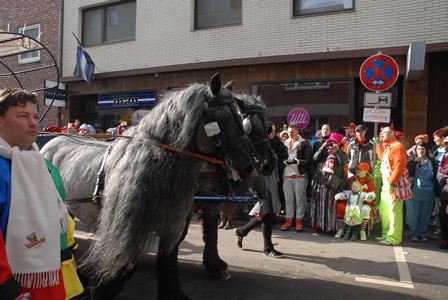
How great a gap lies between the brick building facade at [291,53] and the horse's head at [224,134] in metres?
7.09

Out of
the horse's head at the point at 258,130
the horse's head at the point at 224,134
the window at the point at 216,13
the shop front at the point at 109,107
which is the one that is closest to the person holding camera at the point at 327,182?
the horse's head at the point at 258,130

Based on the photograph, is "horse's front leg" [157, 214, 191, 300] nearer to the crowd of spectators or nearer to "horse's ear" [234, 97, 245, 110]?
"horse's ear" [234, 97, 245, 110]

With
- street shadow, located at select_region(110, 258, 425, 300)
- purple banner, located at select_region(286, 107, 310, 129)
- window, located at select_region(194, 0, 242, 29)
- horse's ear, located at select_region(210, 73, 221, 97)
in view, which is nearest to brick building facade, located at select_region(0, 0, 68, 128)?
window, located at select_region(194, 0, 242, 29)

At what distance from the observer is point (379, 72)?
7078 mm

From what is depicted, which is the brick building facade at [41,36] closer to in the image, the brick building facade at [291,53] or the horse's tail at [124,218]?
the brick building facade at [291,53]

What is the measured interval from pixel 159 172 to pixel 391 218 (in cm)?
497

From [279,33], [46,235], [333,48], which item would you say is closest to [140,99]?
[279,33]

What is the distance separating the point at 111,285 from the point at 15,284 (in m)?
1.85

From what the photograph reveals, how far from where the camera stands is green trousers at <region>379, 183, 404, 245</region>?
21.9 ft

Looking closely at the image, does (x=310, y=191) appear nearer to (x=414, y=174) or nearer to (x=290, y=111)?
(x=414, y=174)

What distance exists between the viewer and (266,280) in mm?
4875

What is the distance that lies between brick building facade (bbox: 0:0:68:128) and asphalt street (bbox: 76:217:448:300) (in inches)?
374

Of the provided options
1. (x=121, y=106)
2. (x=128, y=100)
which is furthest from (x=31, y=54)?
(x=128, y=100)

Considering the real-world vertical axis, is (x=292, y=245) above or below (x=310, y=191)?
below
